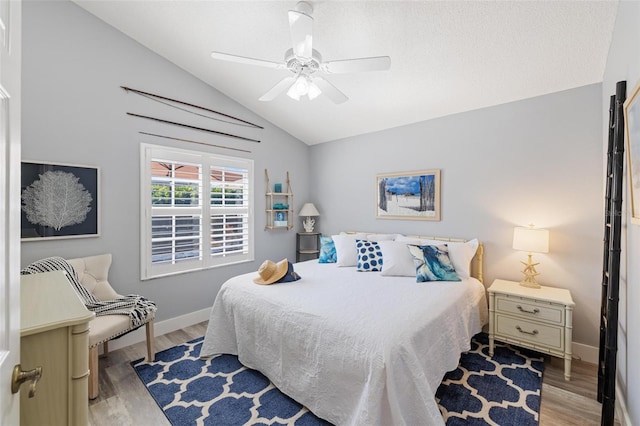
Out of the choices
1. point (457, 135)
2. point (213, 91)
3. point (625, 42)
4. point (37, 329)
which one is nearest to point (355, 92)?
point (457, 135)

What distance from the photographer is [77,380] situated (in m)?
1.03

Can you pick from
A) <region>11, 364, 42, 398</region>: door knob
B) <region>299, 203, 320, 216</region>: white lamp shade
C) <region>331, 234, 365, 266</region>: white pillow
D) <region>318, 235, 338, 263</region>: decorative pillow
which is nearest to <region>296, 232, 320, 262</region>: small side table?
<region>299, 203, 320, 216</region>: white lamp shade

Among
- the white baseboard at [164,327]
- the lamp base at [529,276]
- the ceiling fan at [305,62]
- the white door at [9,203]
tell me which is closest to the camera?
the white door at [9,203]

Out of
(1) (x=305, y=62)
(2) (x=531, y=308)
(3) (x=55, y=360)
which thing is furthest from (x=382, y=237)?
(3) (x=55, y=360)

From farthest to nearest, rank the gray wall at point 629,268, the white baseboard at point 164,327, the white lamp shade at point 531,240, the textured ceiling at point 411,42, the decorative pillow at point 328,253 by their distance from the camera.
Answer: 1. the decorative pillow at point 328,253
2. the white baseboard at point 164,327
3. the white lamp shade at point 531,240
4. the textured ceiling at point 411,42
5. the gray wall at point 629,268

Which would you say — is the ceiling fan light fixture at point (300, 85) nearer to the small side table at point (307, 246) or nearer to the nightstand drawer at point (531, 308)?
the nightstand drawer at point (531, 308)

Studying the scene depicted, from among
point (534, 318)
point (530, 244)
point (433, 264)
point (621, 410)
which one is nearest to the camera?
point (621, 410)

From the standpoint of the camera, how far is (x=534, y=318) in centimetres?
243

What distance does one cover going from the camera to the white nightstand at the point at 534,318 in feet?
7.55

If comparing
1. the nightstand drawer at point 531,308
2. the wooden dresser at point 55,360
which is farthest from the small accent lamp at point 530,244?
the wooden dresser at point 55,360

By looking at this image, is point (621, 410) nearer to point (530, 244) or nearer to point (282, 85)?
point (530, 244)

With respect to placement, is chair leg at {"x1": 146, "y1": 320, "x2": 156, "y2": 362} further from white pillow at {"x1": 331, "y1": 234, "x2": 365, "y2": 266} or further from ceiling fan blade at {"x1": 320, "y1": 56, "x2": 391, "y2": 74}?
ceiling fan blade at {"x1": 320, "y1": 56, "x2": 391, "y2": 74}

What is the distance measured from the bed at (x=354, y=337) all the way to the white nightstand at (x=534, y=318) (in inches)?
7.4

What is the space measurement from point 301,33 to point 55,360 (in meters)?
2.02
